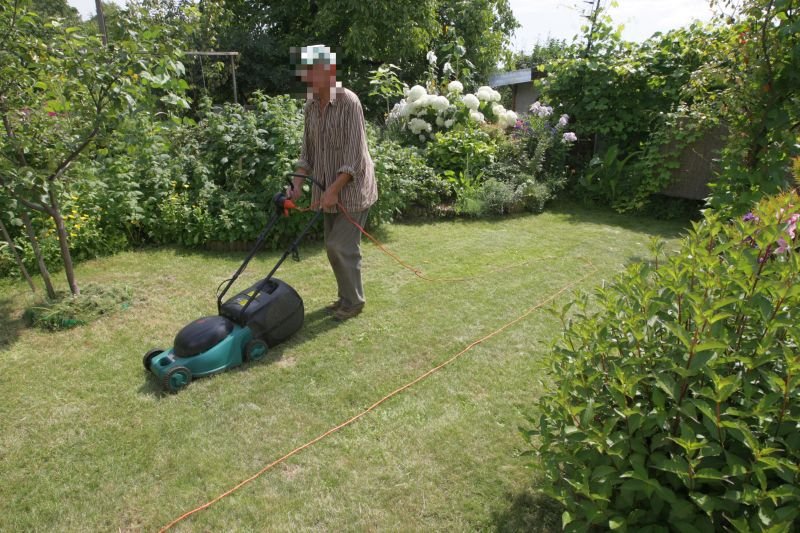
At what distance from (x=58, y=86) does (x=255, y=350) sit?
221 cm

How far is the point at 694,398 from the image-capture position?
1.60m

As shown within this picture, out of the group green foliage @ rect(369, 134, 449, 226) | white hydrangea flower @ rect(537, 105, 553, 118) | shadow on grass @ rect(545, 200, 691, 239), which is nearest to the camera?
green foliage @ rect(369, 134, 449, 226)

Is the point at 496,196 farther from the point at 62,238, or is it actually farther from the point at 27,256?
the point at 27,256

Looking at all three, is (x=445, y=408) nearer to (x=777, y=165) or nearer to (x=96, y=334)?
(x=96, y=334)

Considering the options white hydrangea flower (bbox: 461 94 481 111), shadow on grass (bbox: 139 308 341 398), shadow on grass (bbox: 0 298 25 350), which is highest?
white hydrangea flower (bbox: 461 94 481 111)

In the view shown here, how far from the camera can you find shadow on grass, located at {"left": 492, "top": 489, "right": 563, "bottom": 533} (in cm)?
204

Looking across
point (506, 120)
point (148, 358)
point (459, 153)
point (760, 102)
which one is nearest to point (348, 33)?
point (506, 120)

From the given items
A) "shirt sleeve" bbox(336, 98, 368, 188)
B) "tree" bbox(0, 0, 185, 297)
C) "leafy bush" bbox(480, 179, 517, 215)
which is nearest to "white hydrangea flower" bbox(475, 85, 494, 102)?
"leafy bush" bbox(480, 179, 517, 215)

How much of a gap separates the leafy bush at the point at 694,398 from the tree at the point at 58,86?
3.32 metres

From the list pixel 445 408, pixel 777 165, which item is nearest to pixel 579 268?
pixel 777 165

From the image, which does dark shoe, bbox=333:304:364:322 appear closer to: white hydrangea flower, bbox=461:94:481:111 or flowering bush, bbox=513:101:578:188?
flowering bush, bbox=513:101:578:188

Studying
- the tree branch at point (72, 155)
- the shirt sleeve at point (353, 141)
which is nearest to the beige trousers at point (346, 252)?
the shirt sleeve at point (353, 141)

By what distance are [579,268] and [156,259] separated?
417 cm

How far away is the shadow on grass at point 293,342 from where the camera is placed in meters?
2.98
